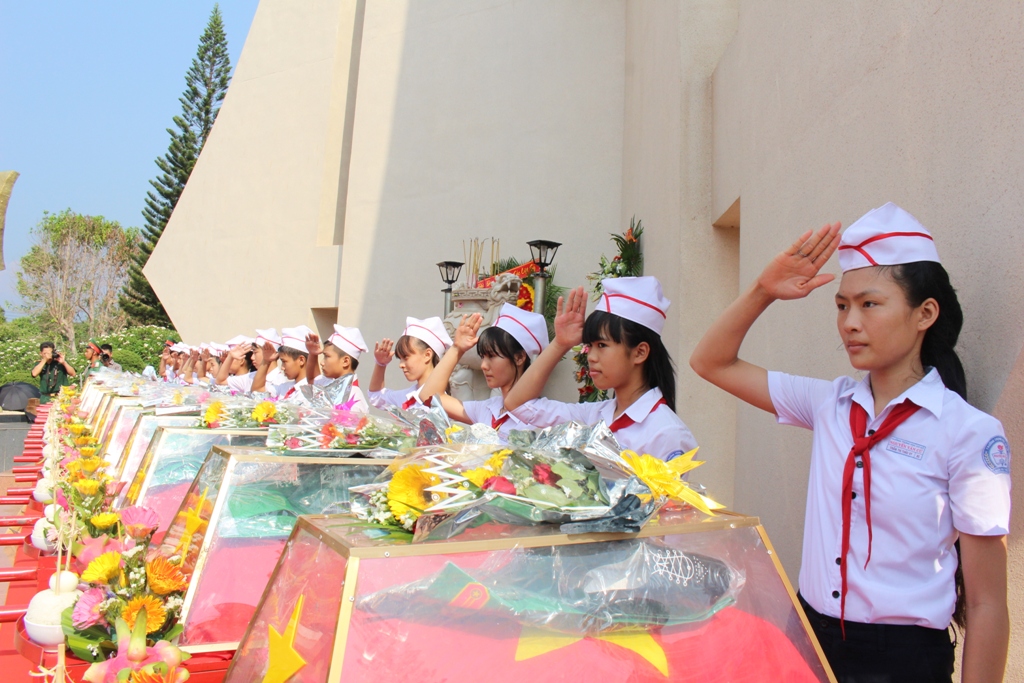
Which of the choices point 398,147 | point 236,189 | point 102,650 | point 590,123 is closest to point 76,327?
point 236,189

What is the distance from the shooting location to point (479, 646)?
117cm

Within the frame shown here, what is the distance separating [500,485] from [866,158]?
2021 mm

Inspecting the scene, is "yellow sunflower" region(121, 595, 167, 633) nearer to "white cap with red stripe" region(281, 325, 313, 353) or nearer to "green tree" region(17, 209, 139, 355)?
"white cap with red stripe" region(281, 325, 313, 353)

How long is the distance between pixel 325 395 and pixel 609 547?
285 centimetres

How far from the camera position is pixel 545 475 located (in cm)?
136

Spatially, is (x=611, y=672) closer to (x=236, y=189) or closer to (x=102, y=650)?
(x=102, y=650)

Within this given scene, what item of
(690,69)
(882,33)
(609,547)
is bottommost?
(609,547)

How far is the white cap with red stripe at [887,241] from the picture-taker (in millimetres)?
1743

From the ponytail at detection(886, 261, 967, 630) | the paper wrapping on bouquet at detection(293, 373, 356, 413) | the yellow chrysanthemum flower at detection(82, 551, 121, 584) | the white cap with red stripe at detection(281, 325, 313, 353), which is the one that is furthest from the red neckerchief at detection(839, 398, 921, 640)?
the white cap with red stripe at detection(281, 325, 313, 353)

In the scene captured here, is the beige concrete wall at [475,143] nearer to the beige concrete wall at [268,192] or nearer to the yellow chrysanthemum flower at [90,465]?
the beige concrete wall at [268,192]

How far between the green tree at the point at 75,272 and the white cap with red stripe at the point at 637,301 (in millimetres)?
34169

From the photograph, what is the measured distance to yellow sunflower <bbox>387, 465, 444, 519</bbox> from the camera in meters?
1.31

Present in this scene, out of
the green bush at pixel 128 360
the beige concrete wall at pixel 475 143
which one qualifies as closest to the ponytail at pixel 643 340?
the beige concrete wall at pixel 475 143

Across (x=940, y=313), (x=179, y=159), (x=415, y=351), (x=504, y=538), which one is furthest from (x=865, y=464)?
(x=179, y=159)
